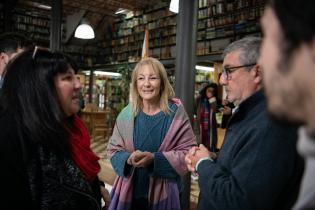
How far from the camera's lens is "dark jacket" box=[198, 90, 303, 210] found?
3.47 feet

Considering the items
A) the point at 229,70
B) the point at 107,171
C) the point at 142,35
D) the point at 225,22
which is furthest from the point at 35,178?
the point at 142,35

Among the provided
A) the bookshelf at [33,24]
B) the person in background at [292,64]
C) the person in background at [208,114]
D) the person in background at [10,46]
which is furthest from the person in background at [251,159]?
the bookshelf at [33,24]

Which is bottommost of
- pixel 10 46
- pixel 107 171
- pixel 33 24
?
pixel 107 171

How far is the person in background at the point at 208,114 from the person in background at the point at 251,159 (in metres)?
4.30

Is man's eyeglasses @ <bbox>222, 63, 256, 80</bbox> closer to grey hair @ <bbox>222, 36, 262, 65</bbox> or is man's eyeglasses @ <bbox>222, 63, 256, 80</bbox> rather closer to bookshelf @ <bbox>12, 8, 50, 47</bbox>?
grey hair @ <bbox>222, 36, 262, 65</bbox>

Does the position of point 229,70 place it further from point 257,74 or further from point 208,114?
point 208,114

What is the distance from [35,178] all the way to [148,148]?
0.87m

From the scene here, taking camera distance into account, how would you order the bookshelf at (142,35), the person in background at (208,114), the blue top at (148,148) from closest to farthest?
the blue top at (148,148) → the person in background at (208,114) → the bookshelf at (142,35)

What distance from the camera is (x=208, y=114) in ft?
18.4

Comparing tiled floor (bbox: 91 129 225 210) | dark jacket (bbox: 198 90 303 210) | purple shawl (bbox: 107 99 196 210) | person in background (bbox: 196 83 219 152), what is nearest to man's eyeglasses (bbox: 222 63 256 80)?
dark jacket (bbox: 198 90 303 210)

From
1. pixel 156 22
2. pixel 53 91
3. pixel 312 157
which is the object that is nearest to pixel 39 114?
pixel 53 91

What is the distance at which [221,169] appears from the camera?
1.22m

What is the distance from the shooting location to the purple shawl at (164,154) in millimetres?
1849

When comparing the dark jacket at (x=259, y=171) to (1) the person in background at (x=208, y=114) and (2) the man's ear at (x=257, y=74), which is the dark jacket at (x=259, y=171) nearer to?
(2) the man's ear at (x=257, y=74)
